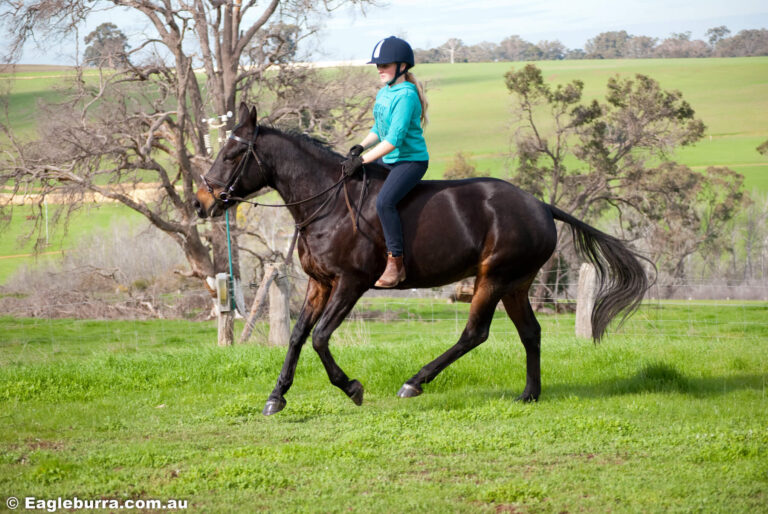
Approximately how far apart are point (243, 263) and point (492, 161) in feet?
81.1

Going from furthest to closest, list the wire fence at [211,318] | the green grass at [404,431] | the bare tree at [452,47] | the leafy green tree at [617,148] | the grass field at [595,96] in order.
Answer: the bare tree at [452,47], the grass field at [595,96], the leafy green tree at [617,148], the wire fence at [211,318], the green grass at [404,431]

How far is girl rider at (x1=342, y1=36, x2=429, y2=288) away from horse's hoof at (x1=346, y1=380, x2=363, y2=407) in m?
0.82

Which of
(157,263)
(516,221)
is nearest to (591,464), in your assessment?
(516,221)

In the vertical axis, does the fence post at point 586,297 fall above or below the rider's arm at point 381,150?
below

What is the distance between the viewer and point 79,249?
122 feet

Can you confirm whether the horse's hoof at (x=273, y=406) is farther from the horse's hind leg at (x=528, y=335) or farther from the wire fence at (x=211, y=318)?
the wire fence at (x=211, y=318)

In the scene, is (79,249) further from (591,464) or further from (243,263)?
(591,464)

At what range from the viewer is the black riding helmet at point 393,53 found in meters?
5.77

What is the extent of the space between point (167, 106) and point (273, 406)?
833 inches

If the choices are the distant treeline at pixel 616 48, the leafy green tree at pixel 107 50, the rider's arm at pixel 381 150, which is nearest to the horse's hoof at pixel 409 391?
the rider's arm at pixel 381 150

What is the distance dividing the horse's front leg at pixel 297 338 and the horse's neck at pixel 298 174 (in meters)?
0.64

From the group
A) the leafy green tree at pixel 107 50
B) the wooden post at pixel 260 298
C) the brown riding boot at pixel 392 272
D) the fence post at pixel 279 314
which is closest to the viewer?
the brown riding boot at pixel 392 272

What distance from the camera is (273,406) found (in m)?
5.76

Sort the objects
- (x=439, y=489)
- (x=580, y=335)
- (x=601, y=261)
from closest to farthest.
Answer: (x=439, y=489), (x=601, y=261), (x=580, y=335)
